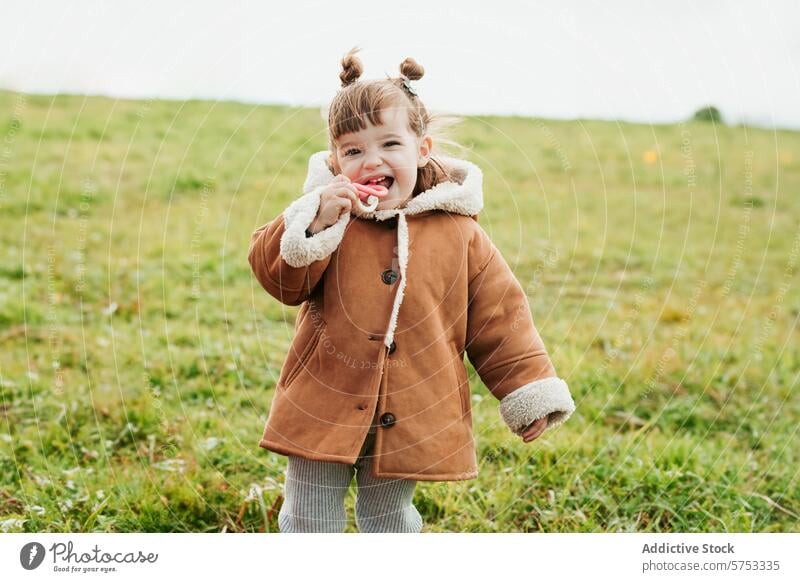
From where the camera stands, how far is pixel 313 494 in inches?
66.2

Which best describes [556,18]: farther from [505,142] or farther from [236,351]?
[505,142]

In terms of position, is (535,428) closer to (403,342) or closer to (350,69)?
(403,342)

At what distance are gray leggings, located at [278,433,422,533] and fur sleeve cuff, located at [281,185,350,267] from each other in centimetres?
36

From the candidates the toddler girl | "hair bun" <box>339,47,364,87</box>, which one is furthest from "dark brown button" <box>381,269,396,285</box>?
"hair bun" <box>339,47,364,87</box>

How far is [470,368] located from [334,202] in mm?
1359

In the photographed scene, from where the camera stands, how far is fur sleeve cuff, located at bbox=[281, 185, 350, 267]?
149 cm

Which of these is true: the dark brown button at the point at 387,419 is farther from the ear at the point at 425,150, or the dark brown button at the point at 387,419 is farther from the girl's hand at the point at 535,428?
the ear at the point at 425,150

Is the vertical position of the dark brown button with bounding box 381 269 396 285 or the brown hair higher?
the brown hair

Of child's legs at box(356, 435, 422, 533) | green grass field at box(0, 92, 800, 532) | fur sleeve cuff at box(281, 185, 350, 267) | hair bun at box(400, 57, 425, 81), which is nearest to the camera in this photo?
fur sleeve cuff at box(281, 185, 350, 267)

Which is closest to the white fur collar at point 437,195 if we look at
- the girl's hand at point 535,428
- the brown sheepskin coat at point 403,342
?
the brown sheepskin coat at point 403,342

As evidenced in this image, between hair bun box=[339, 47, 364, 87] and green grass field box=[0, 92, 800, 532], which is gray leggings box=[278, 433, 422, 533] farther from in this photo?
hair bun box=[339, 47, 364, 87]

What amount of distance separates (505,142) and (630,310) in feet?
4.93

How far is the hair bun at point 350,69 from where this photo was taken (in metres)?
1.58

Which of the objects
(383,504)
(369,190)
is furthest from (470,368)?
(369,190)
